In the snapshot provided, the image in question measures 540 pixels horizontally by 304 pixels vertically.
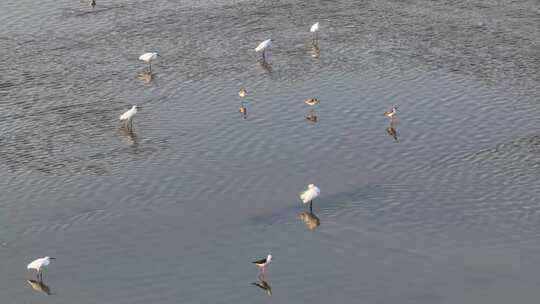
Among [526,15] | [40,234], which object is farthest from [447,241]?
[526,15]

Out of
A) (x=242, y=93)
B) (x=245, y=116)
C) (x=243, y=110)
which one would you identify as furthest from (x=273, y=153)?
(x=242, y=93)

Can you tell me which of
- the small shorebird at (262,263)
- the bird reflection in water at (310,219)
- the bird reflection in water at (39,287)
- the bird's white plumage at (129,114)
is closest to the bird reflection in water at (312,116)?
the bird's white plumage at (129,114)

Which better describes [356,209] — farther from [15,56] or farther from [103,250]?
[15,56]

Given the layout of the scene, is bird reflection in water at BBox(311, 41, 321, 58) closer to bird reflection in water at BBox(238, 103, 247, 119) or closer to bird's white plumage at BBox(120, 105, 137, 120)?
bird reflection in water at BBox(238, 103, 247, 119)

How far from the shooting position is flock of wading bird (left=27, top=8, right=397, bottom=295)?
25.9 metres

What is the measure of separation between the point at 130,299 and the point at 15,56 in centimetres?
2019

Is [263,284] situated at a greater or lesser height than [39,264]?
lesser

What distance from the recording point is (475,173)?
31234 millimetres

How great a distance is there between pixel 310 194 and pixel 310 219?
2.48 feet

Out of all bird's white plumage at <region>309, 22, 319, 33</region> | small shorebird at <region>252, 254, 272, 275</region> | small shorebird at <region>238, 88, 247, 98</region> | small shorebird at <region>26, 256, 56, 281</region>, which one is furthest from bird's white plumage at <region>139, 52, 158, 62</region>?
small shorebird at <region>252, 254, 272, 275</region>

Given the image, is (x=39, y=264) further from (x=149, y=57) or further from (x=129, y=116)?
(x=149, y=57)

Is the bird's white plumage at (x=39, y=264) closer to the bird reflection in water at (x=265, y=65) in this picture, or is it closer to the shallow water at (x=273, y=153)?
the shallow water at (x=273, y=153)

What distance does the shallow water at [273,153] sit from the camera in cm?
2628

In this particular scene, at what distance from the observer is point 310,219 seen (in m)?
28.9
